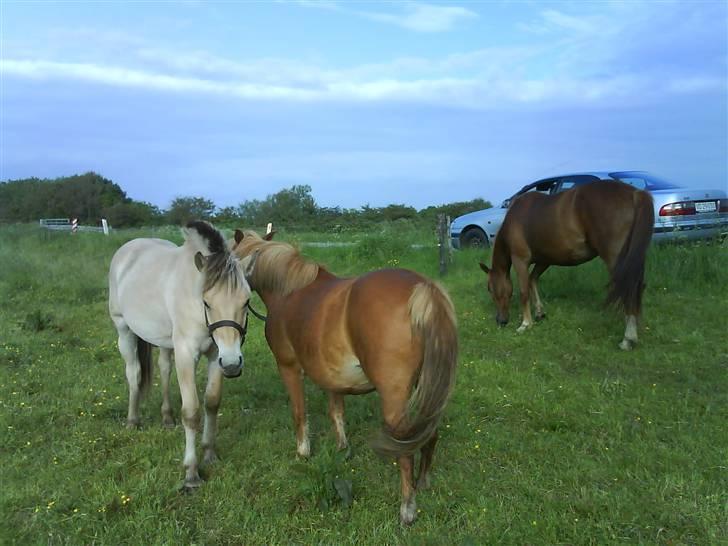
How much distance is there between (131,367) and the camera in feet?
16.5

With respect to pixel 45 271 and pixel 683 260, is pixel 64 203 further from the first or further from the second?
pixel 683 260

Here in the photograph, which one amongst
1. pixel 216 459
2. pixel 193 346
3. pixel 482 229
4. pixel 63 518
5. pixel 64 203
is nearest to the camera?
pixel 63 518

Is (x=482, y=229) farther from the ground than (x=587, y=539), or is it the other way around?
(x=482, y=229)

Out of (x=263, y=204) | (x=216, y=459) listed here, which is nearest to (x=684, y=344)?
(x=216, y=459)

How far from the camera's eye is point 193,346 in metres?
3.88

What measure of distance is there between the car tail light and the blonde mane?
738 centimetres

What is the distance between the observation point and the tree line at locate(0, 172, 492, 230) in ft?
115

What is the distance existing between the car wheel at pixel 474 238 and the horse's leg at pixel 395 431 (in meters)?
10.1

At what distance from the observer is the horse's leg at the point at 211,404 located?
13.4 ft

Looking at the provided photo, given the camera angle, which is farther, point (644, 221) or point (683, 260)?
point (683, 260)

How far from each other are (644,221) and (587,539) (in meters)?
4.52

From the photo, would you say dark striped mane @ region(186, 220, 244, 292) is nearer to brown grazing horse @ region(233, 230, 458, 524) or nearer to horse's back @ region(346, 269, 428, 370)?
brown grazing horse @ region(233, 230, 458, 524)

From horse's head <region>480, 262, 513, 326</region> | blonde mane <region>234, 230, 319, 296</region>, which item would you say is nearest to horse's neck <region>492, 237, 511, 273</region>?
horse's head <region>480, 262, 513, 326</region>

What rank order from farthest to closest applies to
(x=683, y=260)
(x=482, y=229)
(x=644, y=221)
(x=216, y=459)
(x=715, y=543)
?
(x=482, y=229), (x=683, y=260), (x=644, y=221), (x=216, y=459), (x=715, y=543)
